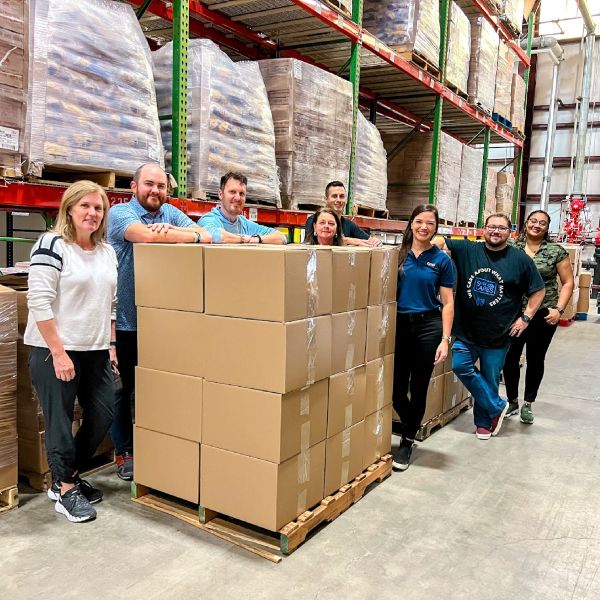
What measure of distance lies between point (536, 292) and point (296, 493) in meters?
2.74

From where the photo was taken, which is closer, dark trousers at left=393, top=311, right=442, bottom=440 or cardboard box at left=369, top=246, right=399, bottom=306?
cardboard box at left=369, top=246, right=399, bottom=306

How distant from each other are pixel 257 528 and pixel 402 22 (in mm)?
5678

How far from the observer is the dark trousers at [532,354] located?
16.8 feet

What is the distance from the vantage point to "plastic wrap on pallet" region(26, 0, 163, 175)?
119 inches

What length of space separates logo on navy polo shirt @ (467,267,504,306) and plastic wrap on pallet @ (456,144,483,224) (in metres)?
4.39

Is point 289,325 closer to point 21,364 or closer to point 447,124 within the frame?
point 21,364

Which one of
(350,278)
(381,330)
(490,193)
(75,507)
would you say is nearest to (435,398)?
(381,330)

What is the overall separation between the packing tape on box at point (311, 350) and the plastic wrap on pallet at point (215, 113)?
1.68 m

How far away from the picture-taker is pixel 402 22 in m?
6.45

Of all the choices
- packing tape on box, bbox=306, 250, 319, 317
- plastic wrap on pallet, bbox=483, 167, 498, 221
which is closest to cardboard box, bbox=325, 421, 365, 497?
packing tape on box, bbox=306, 250, 319, 317

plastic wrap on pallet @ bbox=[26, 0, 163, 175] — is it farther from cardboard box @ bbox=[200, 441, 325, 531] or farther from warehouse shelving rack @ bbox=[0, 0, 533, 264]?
cardboard box @ bbox=[200, 441, 325, 531]

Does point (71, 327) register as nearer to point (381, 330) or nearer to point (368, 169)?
point (381, 330)

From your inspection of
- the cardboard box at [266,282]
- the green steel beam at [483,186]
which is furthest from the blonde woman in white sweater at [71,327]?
the green steel beam at [483,186]

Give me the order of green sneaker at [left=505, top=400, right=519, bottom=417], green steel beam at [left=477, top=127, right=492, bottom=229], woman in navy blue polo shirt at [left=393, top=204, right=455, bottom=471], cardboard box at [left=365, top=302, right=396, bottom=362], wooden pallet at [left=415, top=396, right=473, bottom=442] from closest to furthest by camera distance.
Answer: cardboard box at [left=365, top=302, right=396, bottom=362] → woman in navy blue polo shirt at [left=393, top=204, right=455, bottom=471] → wooden pallet at [left=415, top=396, right=473, bottom=442] → green sneaker at [left=505, top=400, right=519, bottom=417] → green steel beam at [left=477, top=127, right=492, bottom=229]
